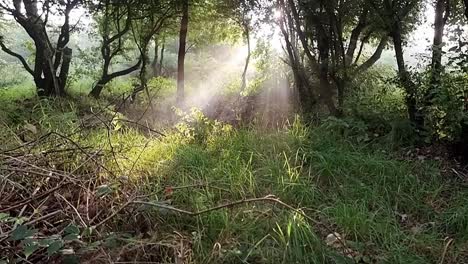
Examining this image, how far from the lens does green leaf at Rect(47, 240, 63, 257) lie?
1365 mm

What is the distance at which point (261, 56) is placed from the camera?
336 inches

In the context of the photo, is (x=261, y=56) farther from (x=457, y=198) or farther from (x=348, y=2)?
(x=457, y=198)

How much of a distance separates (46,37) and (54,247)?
646cm

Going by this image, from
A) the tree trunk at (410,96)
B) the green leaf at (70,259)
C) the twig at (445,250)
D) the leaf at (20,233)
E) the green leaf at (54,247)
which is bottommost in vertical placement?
the twig at (445,250)

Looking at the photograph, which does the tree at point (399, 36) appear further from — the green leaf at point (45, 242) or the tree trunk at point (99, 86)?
the tree trunk at point (99, 86)

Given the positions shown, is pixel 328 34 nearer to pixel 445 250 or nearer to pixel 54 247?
pixel 445 250

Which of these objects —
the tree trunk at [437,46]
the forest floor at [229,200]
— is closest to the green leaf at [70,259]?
the forest floor at [229,200]

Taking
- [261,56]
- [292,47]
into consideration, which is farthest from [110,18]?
[292,47]

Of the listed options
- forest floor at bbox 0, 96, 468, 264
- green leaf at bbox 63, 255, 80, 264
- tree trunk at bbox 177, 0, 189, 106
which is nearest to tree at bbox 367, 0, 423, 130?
forest floor at bbox 0, 96, 468, 264

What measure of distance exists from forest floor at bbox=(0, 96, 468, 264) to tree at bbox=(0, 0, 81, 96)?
4.15 metres

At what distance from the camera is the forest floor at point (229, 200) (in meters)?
1.82

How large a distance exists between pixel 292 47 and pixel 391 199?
2674 mm

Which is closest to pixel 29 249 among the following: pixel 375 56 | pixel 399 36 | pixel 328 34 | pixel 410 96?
pixel 410 96

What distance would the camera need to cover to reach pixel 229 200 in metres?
2.37
